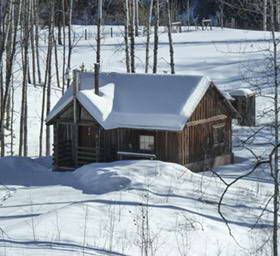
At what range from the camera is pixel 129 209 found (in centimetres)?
1644

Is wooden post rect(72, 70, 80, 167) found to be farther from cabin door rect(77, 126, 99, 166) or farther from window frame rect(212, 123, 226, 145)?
window frame rect(212, 123, 226, 145)

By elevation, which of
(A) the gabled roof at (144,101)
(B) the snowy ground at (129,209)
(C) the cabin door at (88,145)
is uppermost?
(A) the gabled roof at (144,101)

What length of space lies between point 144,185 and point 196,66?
25049mm

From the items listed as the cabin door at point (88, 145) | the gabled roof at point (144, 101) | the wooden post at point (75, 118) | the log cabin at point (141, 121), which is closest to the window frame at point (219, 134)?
the log cabin at point (141, 121)

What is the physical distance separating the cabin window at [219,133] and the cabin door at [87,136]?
489cm

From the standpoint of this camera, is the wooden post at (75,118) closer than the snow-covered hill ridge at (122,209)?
No

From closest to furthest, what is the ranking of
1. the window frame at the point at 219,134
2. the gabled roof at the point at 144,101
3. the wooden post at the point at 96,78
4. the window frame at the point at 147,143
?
1. the gabled roof at the point at 144,101
2. the window frame at the point at 147,143
3. the wooden post at the point at 96,78
4. the window frame at the point at 219,134

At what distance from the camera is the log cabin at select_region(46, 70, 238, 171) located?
76.8 feet

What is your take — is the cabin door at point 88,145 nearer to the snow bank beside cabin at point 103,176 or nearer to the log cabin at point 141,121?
the log cabin at point 141,121

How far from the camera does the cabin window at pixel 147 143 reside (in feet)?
77.8

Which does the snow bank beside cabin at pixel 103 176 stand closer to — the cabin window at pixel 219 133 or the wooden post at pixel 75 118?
the wooden post at pixel 75 118

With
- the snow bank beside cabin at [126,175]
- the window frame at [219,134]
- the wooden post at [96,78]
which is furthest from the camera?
the window frame at [219,134]

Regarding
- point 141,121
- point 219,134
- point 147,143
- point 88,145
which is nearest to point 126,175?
point 147,143

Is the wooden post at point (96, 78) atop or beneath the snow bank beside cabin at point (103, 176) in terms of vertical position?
atop
